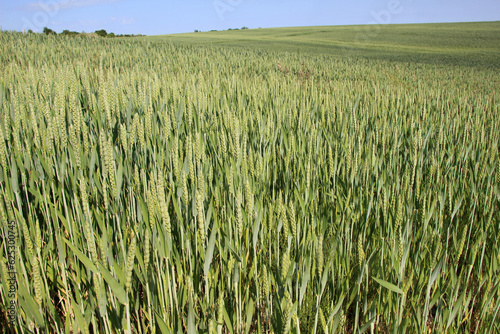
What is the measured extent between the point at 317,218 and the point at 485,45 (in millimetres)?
23151

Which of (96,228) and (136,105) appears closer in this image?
(96,228)

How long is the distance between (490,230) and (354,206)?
25.8 inches

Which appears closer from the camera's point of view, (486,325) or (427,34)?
(486,325)

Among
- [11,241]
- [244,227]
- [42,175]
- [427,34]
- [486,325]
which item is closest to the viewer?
[11,241]

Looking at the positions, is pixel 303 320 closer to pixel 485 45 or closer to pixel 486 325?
pixel 486 325

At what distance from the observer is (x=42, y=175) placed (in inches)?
44.0

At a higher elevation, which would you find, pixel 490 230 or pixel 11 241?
pixel 11 241

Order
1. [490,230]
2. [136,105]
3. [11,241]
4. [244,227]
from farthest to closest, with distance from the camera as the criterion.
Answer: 1. [136,105]
2. [490,230]
3. [244,227]
4. [11,241]

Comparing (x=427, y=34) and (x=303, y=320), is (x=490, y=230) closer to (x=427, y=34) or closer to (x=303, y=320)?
(x=303, y=320)

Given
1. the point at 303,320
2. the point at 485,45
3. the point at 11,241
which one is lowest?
the point at 303,320

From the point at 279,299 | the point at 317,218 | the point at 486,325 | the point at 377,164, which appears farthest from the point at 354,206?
the point at 279,299

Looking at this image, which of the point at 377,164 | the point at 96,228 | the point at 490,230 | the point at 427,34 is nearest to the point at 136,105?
the point at 96,228

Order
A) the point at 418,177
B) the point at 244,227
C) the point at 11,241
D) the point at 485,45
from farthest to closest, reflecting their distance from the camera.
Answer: the point at 485,45 → the point at 418,177 → the point at 244,227 → the point at 11,241

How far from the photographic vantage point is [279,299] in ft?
2.61
